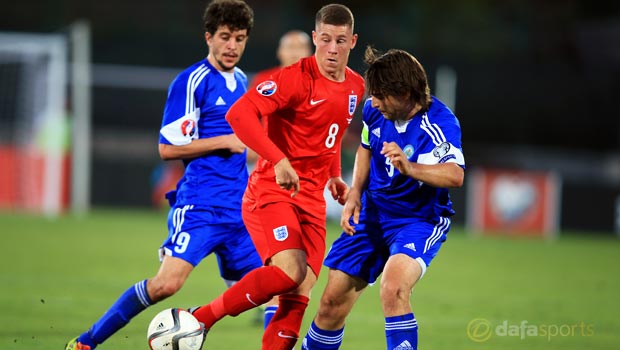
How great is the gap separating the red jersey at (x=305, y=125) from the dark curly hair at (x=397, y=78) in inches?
14.5

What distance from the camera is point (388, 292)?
16.7 ft

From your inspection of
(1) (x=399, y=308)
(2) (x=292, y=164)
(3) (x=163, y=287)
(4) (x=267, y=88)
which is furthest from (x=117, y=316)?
(1) (x=399, y=308)

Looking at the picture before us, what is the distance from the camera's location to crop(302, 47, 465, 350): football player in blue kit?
16.7 feet

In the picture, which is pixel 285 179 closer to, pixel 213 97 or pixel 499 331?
pixel 213 97

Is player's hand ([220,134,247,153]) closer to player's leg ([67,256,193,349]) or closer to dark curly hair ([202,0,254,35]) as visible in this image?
dark curly hair ([202,0,254,35])

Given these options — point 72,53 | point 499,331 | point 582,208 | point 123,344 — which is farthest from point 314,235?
point 72,53

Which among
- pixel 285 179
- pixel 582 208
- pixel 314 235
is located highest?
pixel 285 179

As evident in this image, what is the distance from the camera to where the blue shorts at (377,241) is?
17.6 feet

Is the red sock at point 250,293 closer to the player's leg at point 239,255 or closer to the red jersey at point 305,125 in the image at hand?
the red jersey at point 305,125

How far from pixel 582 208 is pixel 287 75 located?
15874 millimetres

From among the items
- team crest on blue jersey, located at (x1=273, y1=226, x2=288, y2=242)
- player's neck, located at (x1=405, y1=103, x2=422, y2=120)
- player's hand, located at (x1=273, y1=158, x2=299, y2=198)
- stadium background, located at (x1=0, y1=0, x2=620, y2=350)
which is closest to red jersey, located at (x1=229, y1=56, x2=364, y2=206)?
team crest on blue jersey, located at (x1=273, y1=226, x2=288, y2=242)

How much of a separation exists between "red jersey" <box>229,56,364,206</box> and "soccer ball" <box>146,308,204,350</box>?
838 mm

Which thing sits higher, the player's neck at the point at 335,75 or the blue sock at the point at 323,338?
the player's neck at the point at 335,75

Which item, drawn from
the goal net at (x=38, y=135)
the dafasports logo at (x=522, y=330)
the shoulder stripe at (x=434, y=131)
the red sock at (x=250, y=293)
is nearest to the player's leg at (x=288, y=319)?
the red sock at (x=250, y=293)
